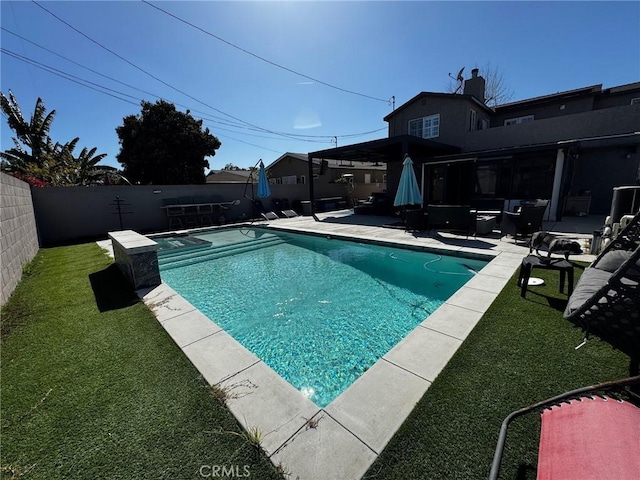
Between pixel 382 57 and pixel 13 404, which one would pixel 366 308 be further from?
pixel 382 57

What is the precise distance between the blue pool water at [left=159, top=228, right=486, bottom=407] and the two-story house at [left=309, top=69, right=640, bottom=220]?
250 inches

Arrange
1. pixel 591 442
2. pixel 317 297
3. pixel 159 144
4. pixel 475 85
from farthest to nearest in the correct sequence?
pixel 159 144, pixel 475 85, pixel 317 297, pixel 591 442

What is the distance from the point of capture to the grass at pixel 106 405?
159cm

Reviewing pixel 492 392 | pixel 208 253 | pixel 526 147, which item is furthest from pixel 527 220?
pixel 208 253

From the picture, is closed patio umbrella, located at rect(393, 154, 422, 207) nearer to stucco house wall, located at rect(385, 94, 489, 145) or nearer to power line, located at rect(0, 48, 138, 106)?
stucco house wall, located at rect(385, 94, 489, 145)

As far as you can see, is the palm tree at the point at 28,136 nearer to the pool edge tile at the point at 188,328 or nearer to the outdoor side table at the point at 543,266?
the pool edge tile at the point at 188,328

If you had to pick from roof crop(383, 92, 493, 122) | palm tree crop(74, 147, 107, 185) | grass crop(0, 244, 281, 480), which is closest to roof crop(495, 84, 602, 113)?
roof crop(383, 92, 493, 122)

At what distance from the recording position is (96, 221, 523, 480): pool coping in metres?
1.60

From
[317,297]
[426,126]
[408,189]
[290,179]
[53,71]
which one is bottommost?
[317,297]

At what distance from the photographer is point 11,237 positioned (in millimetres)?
4879

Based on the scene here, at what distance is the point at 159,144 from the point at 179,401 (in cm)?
2046

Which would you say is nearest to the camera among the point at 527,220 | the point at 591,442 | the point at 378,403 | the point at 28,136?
the point at 591,442

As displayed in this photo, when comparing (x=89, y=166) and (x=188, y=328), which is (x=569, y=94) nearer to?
(x=188, y=328)

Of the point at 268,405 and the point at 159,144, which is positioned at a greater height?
the point at 159,144
